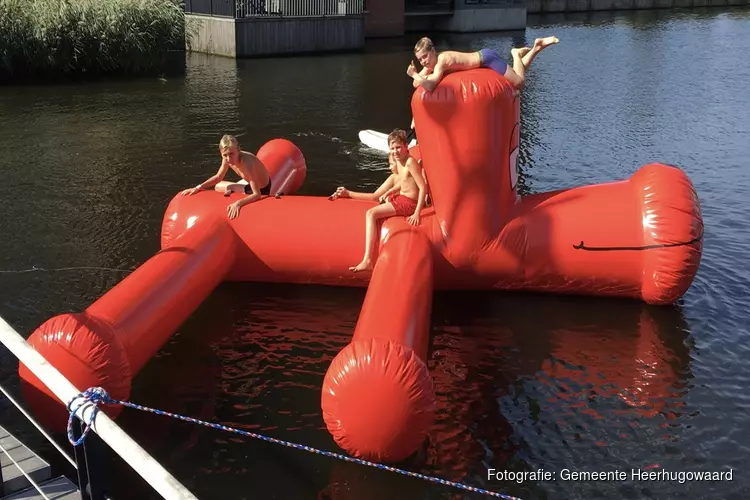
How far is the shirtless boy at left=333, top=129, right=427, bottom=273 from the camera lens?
7.28 m

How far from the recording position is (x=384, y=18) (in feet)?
108

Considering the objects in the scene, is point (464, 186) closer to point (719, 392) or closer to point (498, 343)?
point (498, 343)

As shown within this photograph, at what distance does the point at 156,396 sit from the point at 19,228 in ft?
15.4

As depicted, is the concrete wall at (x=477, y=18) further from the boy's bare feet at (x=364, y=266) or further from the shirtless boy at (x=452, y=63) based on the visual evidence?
the boy's bare feet at (x=364, y=266)

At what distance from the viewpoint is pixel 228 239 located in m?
7.49

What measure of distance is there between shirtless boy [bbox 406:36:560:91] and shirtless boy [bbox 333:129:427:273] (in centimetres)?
75

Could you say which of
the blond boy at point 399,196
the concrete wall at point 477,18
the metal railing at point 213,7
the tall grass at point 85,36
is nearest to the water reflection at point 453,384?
the blond boy at point 399,196

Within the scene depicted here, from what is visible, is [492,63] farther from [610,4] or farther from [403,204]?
[610,4]

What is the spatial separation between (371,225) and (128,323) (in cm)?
249

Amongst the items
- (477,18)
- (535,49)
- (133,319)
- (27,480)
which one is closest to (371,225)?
(535,49)

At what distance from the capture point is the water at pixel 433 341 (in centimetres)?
536

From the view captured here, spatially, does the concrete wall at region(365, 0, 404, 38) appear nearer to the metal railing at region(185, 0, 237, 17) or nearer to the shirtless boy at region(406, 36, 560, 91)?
the metal railing at region(185, 0, 237, 17)

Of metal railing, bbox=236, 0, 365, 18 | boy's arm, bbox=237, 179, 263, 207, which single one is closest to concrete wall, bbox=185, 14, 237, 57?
metal railing, bbox=236, 0, 365, 18

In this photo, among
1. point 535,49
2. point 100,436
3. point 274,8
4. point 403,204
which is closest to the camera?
point 100,436
